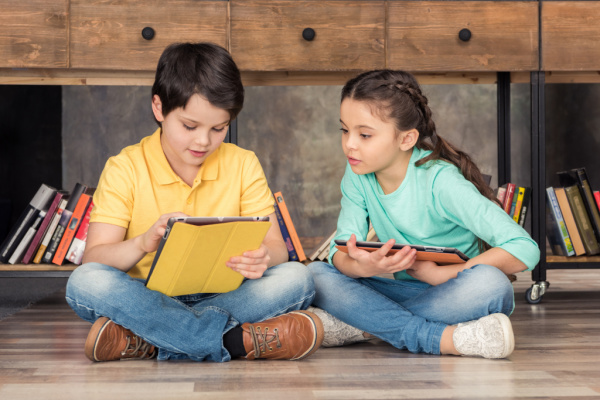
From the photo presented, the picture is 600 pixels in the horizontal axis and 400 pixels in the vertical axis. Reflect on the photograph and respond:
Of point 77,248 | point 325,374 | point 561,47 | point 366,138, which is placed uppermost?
point 561,47

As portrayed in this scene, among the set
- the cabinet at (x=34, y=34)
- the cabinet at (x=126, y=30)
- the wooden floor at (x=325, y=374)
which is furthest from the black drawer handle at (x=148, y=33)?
the wooden floor at (x=325, y=374)

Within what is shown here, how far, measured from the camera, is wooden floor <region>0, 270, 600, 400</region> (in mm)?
1070

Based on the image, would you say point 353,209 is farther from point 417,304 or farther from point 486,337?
point 486,337

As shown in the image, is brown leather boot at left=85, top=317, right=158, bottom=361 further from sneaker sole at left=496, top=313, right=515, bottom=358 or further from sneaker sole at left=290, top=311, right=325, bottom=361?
sneaker sole at left=496, top=313, right=515, bottom=358

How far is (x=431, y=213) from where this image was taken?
1.51m

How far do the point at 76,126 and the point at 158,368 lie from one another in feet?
12.4

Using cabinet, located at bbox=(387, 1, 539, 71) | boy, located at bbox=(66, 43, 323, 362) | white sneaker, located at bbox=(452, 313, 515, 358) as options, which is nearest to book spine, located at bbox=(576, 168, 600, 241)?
cabinet, located at bbox=(387, 1, 539, 71)

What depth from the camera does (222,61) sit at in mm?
1436

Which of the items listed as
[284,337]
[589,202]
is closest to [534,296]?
[589,202]

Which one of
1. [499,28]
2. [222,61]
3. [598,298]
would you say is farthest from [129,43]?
[598,298]

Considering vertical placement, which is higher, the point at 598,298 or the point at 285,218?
the point at 285,218

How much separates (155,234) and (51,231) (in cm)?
111

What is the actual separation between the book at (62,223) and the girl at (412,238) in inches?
40.5

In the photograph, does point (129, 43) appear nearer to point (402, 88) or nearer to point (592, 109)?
point (402, 88)
